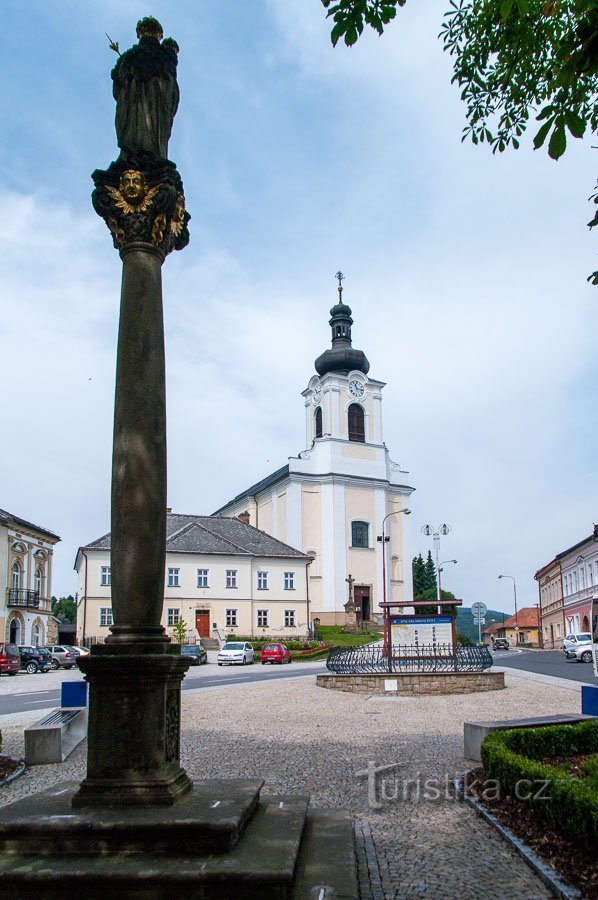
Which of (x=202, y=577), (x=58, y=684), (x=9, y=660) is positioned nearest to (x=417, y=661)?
(x=58, y=684)

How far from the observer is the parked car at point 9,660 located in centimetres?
3431

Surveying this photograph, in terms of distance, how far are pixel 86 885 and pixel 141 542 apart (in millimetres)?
2372

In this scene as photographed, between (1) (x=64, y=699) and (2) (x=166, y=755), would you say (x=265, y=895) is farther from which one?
(1) (x=64, y=699)

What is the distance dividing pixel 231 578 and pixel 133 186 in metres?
52.0

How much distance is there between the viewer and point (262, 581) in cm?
5869

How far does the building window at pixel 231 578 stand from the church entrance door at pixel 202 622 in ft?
8.38

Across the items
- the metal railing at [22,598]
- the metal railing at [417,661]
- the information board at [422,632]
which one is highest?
the metal railing at [22,598]

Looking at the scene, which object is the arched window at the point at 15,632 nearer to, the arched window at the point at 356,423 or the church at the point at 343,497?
the church at the point at 343,497

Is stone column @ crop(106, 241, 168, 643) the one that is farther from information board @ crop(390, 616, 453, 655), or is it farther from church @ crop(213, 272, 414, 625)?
church @ crop(213, 272, 414, 625)

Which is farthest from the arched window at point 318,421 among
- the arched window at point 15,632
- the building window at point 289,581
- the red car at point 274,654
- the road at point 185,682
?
the road at point 185,682

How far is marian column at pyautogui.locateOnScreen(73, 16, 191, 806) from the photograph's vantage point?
5.70 meters

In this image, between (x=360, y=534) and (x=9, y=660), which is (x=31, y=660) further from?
(x=360, y=534)

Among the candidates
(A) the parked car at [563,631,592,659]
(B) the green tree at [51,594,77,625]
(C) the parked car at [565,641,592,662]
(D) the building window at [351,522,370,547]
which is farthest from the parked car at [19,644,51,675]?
(B) the green tree at [51,594,77,625]

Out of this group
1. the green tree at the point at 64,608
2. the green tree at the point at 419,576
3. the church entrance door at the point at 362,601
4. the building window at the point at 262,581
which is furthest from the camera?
the green tree at the point at 64,608
